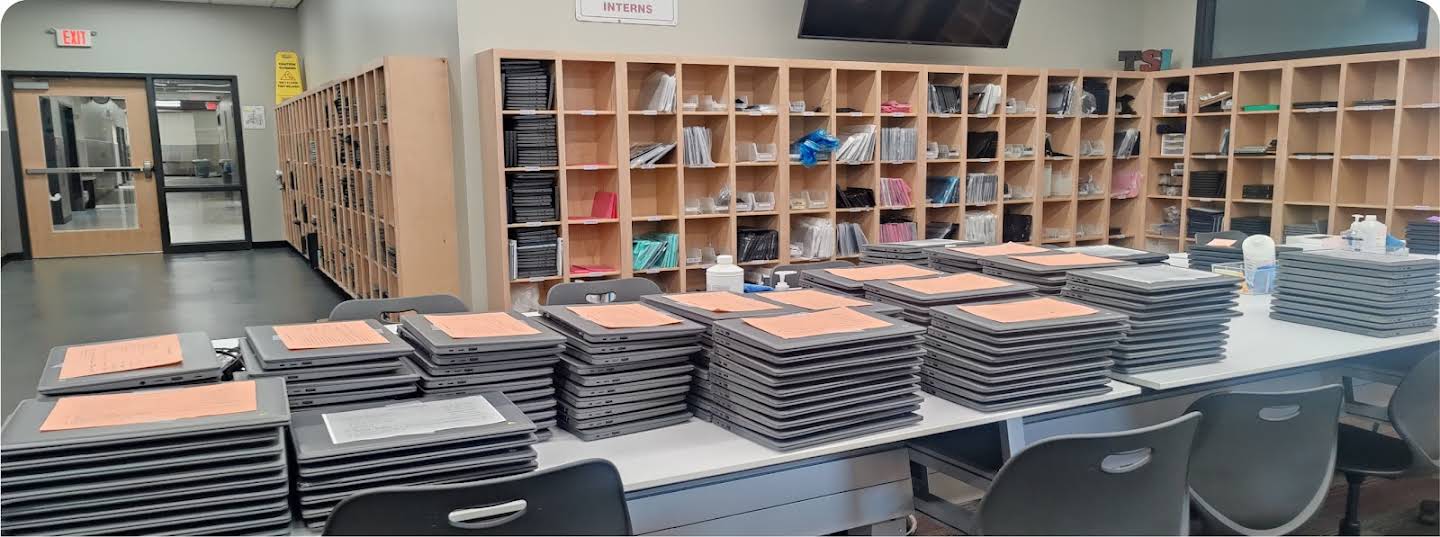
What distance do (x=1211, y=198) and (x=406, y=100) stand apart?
5.61 meters

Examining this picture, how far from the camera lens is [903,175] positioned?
6.58 metres

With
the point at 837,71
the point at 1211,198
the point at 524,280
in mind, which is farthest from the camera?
the point at 1211,198

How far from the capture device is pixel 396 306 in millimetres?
3262

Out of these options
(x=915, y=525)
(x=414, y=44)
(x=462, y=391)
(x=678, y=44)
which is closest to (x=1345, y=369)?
(x=915, y=525)

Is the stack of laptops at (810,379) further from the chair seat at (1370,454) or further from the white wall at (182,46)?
the white wall at (182,46)

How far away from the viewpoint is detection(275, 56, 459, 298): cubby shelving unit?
5562mm

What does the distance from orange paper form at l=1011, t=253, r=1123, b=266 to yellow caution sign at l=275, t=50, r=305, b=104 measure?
10.7m

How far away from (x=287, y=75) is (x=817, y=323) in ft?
36.5

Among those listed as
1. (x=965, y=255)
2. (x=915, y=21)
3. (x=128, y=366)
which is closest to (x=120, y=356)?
(x=128, y=366)

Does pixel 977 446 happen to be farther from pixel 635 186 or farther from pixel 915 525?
pixel 635 186

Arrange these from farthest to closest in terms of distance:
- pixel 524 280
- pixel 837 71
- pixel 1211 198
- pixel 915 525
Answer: pixel 1211 198
pixel 837 71
pixel 524 280
pixel 915 525

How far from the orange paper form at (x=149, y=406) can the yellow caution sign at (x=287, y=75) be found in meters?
10.8

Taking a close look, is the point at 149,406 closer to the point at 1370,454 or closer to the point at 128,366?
the point at 128,366

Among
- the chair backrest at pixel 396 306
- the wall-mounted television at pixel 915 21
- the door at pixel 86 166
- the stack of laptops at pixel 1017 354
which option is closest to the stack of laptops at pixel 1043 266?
the stack of laptops at pixel 1017 354
